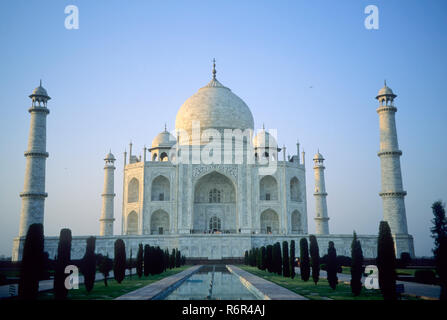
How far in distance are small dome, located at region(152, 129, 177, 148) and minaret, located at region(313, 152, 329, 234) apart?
10.4 m

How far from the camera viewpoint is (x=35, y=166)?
23.3m

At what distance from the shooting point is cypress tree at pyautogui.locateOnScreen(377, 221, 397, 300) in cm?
844

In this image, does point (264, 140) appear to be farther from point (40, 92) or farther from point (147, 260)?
point (147, 260)

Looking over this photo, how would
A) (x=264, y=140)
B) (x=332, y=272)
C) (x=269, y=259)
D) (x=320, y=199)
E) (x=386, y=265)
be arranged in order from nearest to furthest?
(x=386, y=265), (x=332, y=272), (x=269, y=259), (x=320, y=199), (x=264, y=140)

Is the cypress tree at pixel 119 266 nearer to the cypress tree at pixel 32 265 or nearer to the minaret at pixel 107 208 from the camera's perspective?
the cypress tree at pixel 32 265

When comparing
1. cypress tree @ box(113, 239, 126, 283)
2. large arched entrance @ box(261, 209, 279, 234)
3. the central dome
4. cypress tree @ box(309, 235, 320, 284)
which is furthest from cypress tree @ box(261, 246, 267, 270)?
the central dome

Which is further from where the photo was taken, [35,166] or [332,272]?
[35,166]

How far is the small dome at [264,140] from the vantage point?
31328 millimetres

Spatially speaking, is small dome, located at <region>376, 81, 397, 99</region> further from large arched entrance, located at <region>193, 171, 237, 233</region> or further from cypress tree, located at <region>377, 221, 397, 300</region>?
cypress tree, located at <region>377, 221, 397, 300</region>

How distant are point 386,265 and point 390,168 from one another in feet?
54.2

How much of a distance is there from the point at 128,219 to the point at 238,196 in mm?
7449

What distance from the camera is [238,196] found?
92.1ft

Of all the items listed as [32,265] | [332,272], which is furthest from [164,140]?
[32,265]
